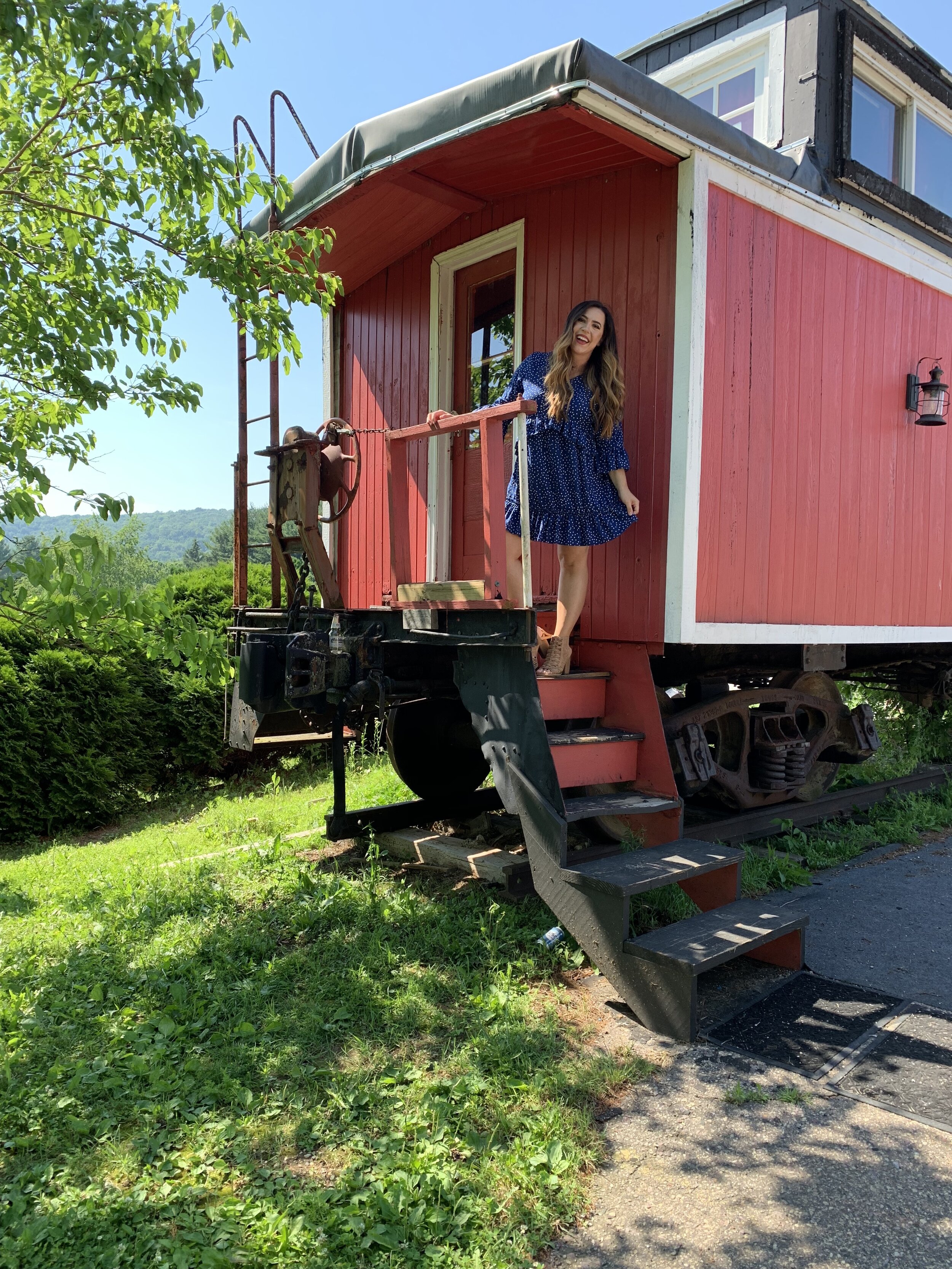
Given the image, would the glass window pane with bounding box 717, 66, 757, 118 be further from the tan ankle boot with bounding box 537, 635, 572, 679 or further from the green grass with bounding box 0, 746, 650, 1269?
the green grass with bounding box 0, 746, 650, 1269

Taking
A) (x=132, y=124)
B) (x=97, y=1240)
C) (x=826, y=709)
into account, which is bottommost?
(x=97, y=1240)

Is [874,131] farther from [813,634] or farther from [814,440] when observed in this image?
[813,634]

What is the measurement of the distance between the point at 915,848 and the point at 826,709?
3.38 feet

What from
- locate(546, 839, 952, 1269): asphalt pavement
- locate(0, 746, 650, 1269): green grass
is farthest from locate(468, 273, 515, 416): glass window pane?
locate(546, 839, 952, 1269): asphalt pavement

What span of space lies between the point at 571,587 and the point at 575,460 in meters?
0.60

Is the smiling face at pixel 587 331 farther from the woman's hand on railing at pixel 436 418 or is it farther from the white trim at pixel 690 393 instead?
the woman's hand on railing at pixel 436 418

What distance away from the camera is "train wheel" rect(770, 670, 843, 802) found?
5758 millimetres

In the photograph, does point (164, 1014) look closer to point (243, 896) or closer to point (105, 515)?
point (243, 896)

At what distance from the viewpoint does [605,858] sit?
3730mm

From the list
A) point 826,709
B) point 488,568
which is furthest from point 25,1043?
point 826,709

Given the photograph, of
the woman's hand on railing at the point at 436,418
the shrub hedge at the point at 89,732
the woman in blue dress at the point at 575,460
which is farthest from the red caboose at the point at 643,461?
the shrub hedge at the point at 89,732

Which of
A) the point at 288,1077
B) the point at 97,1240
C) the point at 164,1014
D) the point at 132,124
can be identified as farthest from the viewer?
the point at 132,124

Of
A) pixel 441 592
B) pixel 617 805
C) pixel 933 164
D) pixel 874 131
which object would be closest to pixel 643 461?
pixel 441 592

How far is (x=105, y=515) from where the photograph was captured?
3439 millimetres
